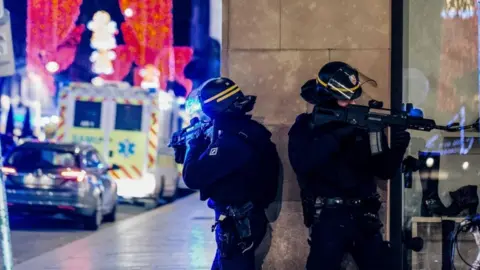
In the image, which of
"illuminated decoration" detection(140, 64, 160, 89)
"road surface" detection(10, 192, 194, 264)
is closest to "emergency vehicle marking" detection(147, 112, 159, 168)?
"road surface" detection(10, 192, 194, 264)

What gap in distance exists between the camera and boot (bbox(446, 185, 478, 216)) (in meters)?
5.69

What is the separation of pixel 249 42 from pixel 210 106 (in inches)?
45.4

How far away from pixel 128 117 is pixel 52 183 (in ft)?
15.4

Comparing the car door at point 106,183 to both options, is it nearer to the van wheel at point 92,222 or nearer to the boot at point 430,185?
the van wheel at point 92,222

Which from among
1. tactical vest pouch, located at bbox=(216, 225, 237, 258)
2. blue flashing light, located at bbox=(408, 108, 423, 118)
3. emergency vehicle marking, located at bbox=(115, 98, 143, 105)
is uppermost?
emergency vehicle marking, located at bbox=(115, 98, 143, 105)

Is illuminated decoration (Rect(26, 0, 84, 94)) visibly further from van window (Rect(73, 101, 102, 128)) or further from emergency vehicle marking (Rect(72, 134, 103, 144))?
emergency vehicle marking (Rect(72, 134, 103, 144))

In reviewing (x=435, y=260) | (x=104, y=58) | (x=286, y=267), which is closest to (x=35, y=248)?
(x=286, y=267)

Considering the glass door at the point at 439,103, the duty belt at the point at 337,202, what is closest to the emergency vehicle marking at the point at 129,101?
the glass door at the point at 439,103

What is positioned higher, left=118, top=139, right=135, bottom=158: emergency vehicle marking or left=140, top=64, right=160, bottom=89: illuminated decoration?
left=140, top=64, right=160, bottom=89: illuminated decoration

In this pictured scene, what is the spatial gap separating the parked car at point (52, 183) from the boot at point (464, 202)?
27.6ft

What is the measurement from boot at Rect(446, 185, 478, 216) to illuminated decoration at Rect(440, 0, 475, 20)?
135 centimetres

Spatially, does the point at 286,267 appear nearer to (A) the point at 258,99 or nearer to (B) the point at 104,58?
(A) the point at 258,99

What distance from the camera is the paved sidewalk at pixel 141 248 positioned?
825cm

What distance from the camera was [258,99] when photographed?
5.69m
